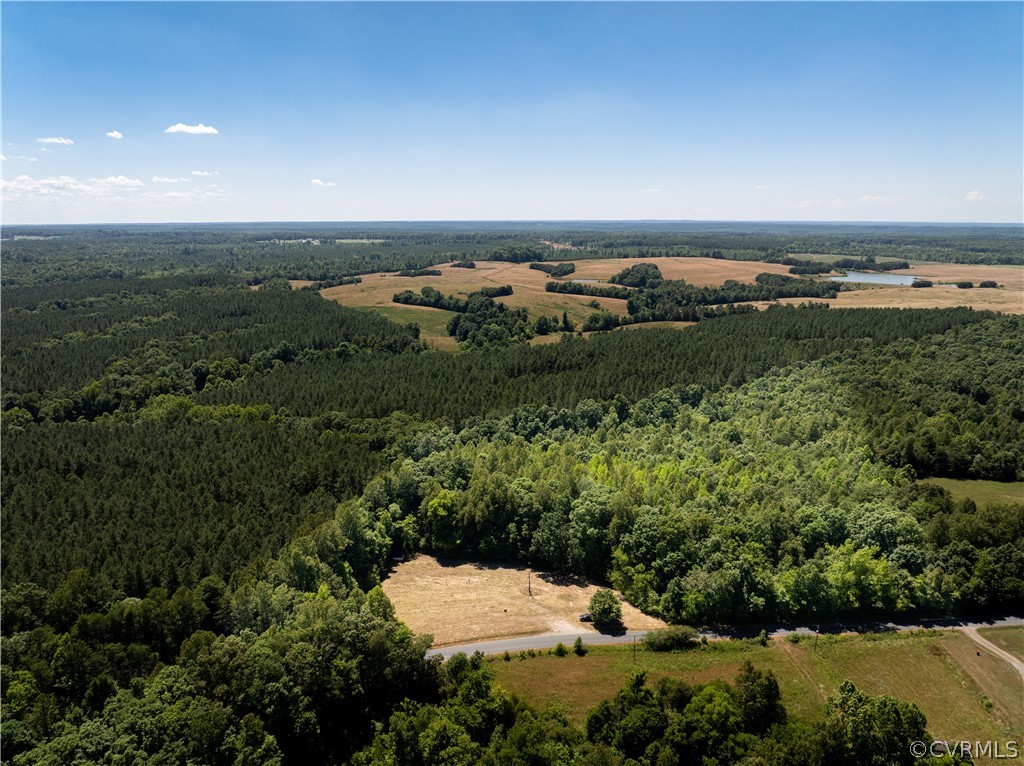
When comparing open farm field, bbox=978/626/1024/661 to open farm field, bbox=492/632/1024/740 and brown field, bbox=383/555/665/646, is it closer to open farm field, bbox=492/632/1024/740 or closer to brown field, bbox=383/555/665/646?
open farm field, bbox=492/632/1024/740

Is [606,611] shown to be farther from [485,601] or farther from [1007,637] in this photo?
[1007,637]

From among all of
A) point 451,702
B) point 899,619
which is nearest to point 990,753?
point 899,619

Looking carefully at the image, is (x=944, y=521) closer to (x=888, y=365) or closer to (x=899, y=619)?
(x=899, y=619)

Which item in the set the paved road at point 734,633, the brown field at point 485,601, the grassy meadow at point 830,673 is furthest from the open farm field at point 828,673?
the brown field at point 485,601

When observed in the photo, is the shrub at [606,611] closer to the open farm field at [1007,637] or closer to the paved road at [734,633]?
the paved road at [734,633]

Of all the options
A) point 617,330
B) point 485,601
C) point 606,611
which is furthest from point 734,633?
point 617,330

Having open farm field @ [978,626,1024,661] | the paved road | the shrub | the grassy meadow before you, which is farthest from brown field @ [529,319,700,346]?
the grassy meadow
